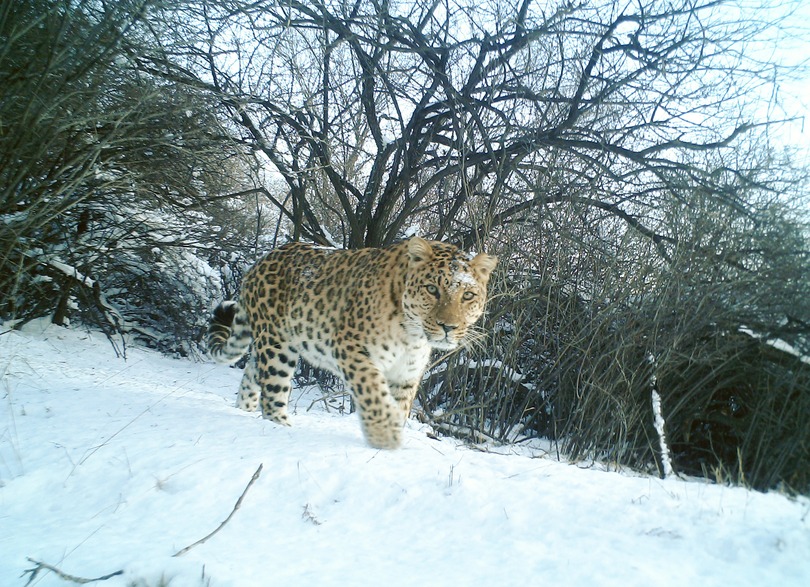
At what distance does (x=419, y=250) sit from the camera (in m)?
5.36

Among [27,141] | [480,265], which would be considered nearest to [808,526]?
[480,265]

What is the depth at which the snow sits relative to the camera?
2.39 meters

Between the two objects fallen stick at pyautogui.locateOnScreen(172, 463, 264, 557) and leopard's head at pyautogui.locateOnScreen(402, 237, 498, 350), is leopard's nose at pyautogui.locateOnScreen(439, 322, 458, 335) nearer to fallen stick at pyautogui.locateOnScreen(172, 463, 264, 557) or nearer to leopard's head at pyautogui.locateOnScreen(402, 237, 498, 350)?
leopard's head at pyautogui.locateOnScreen(402, 237, 498, 350)

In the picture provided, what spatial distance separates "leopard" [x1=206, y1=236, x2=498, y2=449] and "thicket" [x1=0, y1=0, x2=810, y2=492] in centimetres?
226

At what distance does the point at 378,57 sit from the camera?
911 centimetres

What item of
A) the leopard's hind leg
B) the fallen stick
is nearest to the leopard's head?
the leopard's hind leg

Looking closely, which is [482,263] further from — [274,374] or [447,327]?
[274,374]

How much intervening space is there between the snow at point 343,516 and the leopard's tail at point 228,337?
2.15 m

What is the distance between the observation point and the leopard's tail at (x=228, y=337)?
682cm

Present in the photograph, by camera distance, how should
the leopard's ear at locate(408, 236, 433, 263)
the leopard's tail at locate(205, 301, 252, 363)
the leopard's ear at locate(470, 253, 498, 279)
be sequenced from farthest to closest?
the leopard's tail at locate(205, 301, 252, 363), the leopard's ear at locate(470, 253, 498, 279), the leopard's ear at locate(408, 236, 433, 263)

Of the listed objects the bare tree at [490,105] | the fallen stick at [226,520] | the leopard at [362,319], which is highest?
the bare tree at [490,105]

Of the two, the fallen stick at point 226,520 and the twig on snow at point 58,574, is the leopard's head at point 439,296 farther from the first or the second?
the twig on snow at point 58,574

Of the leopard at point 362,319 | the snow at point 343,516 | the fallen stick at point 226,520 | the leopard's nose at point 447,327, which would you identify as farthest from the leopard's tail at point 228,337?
the fallen stick at point 226,520

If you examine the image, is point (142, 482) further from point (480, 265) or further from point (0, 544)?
point (480, 265)
